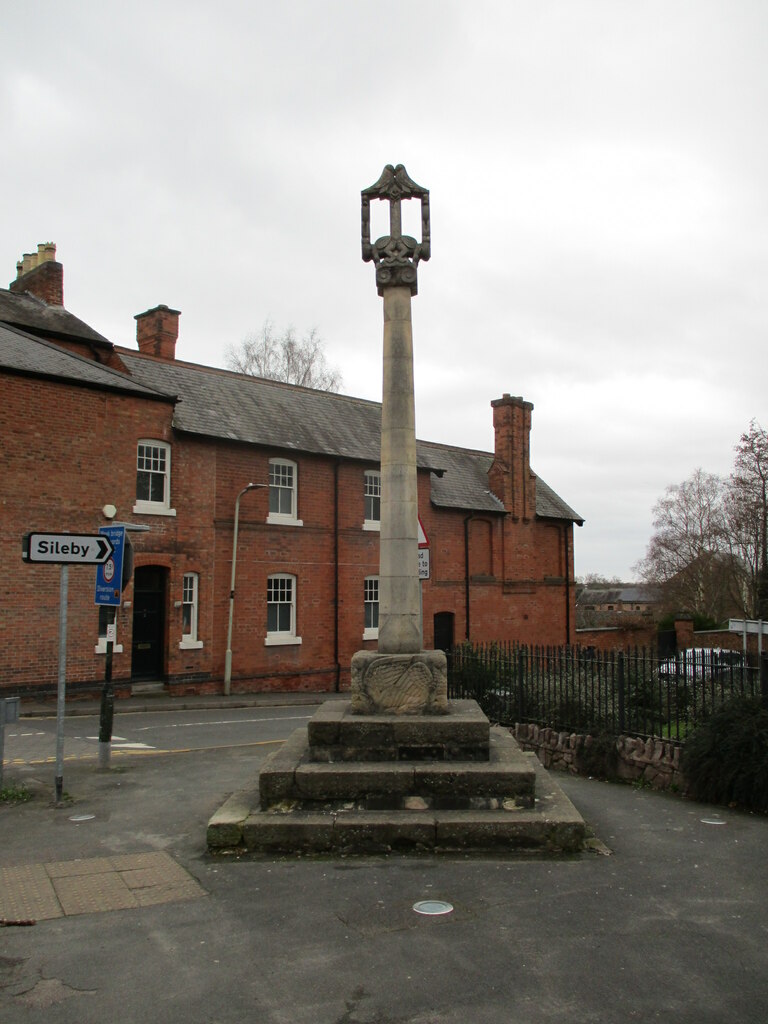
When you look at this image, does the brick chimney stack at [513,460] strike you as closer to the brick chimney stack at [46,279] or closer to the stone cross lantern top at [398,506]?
the brick chimney stack at [46,279]

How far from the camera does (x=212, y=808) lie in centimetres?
820

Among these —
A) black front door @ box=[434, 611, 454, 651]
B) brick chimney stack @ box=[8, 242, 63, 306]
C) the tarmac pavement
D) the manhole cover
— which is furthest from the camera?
black front door @ box=[434, 611, 454, 651]

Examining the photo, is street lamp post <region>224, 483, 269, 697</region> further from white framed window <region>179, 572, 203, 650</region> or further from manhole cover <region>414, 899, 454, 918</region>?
manhole cover <region>414, 899, 454, 918</region>

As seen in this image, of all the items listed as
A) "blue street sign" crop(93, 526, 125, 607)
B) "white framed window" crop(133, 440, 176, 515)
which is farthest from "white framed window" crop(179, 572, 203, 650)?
"blue street sign" crop(93, 526, 125, 607)

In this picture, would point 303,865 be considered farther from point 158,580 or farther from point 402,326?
point 158,580

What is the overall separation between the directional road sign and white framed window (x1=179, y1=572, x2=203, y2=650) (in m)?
12.9

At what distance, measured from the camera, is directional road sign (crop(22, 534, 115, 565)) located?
26.9 feet

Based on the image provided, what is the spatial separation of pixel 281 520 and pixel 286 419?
366cm

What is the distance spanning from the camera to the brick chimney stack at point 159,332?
26062 mm

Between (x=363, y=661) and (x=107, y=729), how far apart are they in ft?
13.9

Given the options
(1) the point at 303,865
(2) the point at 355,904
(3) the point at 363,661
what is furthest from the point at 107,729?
(2) the point at 355,904

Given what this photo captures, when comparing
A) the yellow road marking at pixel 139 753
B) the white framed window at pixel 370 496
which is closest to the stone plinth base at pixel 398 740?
the yellow road marking at pixel 139 753

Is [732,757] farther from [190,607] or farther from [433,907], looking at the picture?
[190,607]

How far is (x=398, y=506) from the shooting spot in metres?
8.62
